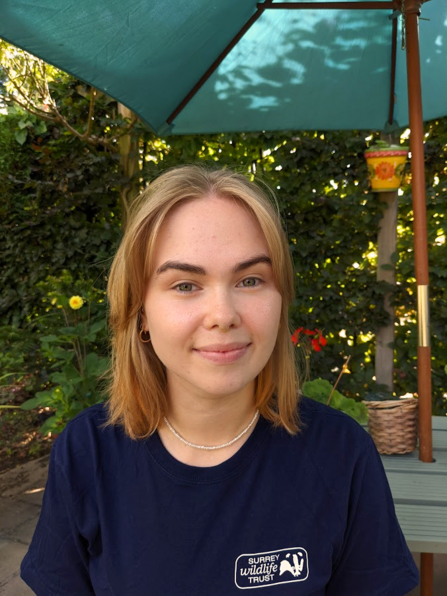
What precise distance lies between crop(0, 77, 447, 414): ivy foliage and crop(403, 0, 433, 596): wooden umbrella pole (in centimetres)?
136

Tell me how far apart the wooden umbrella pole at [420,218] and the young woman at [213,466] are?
881 millimetres

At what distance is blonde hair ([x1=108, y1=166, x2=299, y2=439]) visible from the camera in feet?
3.72

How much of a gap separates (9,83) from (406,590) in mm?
4193

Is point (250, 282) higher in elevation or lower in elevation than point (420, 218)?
lower

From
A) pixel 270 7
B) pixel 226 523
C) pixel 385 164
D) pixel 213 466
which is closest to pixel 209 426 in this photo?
pixel 213 466

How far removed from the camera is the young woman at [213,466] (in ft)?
3.47

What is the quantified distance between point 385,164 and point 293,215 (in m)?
0.75

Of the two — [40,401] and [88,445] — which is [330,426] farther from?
[40,401]

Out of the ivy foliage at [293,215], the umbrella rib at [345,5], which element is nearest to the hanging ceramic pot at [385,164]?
the ivy foliage at [293,215]

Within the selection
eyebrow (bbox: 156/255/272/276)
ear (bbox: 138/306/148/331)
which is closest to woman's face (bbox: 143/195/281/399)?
eyebrow (bbox: 156/255/272/276)

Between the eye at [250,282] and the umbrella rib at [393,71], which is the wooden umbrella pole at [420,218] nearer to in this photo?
the umbrella rib at [393,71]

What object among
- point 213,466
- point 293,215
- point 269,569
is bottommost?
point 269,569

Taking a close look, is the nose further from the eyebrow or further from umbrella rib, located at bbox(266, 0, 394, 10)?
umbrella rib, located at bbox(266, 0, 394, 10)

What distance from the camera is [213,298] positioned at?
1045mm
